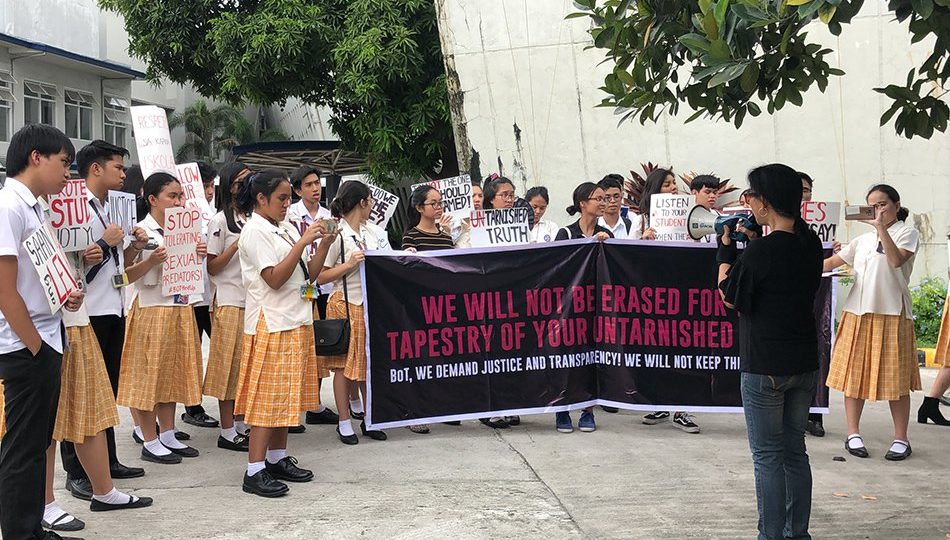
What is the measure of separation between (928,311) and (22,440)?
34.2 feet

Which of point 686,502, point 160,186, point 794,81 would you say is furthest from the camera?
point 160,186

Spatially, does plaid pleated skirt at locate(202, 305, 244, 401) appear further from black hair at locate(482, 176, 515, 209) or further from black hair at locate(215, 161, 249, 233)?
black hair at locate(482, 176, 515, 209)

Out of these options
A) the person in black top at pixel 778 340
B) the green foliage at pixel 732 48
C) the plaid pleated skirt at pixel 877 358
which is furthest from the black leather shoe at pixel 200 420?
the plaid pleated skirt at pixel 877 358

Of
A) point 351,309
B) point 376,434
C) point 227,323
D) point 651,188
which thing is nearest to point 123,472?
point 227,323

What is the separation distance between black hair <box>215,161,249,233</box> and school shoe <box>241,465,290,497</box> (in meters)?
1.95

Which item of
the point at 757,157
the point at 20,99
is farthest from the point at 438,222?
the point at 20,99

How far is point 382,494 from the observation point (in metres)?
5.65

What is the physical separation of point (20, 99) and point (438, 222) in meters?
25.3

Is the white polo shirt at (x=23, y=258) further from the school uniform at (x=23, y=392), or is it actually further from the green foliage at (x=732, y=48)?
the green foliage at (x=732, y=48)

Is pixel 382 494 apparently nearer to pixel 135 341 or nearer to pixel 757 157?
pixel 135 341

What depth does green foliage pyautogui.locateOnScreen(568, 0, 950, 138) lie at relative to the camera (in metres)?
3.72

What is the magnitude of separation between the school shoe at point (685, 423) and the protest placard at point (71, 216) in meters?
4.46

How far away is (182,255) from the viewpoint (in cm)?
633

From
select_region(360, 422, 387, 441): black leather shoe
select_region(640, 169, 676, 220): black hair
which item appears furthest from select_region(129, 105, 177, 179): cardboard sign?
select_region(640, 169, 676, 220): black hair
